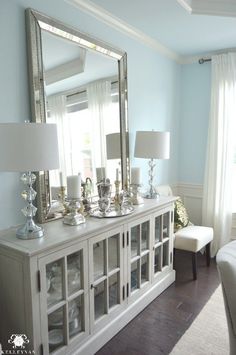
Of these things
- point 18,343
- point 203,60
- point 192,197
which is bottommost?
point 18,343

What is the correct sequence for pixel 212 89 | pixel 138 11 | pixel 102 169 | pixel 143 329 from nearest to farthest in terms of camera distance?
pixel 143 329 → pixel 138 11 → pixel 102 169 → pixel 212 89

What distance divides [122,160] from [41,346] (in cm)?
165

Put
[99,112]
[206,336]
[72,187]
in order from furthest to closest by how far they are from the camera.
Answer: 1. [99,112]
2. [206,336]
3. [72,187]

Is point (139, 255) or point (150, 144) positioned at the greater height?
point (150, 144)

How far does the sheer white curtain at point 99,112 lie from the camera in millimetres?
2261

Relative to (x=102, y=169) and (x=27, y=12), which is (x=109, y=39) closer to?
(x=27, y=12)

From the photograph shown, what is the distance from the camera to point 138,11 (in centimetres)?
223

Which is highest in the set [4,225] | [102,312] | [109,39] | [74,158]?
[109,39]

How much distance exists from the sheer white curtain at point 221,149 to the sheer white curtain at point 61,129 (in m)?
2.03

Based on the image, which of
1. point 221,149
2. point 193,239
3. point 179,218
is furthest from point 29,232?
point 221,149

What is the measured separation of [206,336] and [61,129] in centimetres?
188

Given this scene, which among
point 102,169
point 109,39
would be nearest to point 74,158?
point 102,169

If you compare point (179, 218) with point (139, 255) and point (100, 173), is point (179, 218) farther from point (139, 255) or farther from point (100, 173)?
point (100, 173)

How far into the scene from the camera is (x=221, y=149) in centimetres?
326
